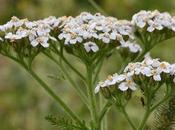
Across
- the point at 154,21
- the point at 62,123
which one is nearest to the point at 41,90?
the point at 154,21

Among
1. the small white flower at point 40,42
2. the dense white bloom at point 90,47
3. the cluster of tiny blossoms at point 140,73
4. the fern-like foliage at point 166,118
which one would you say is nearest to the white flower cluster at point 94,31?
the dense white bloom at point 90,47

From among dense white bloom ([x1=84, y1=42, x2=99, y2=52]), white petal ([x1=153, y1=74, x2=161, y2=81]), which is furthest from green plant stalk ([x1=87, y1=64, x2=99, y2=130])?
white petal ([x1=153, y1=74, x2=161, y2=81])

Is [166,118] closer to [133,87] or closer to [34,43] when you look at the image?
Result: [133,87]

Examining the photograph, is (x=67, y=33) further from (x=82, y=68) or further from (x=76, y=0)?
(x=76, y=0)

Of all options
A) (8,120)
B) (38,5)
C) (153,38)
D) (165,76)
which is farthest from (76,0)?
(165,76)

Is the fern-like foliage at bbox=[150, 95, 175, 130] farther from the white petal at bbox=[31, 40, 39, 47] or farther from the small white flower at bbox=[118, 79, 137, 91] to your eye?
the white petal at bbox=[31, 40, 39, 47]
